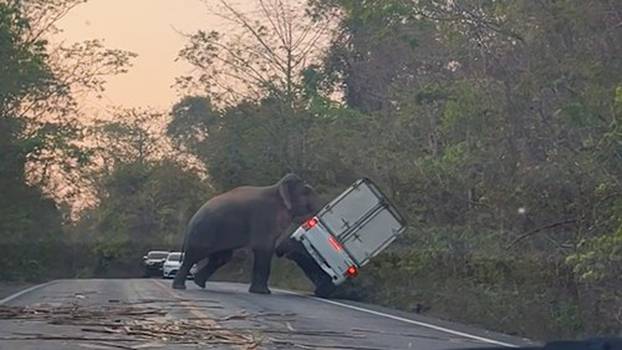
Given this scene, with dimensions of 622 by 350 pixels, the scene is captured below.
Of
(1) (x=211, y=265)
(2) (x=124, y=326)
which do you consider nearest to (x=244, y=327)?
(2) (x=124, y=326)

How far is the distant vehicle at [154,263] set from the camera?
53.2m

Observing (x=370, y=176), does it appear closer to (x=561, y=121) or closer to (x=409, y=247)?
(x=409, y=247)

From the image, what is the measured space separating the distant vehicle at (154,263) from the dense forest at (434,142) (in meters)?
3.88

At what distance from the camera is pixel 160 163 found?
233 feet

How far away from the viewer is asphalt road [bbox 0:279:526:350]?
13.6 metres

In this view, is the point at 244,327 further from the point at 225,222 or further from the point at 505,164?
the point at 225,222

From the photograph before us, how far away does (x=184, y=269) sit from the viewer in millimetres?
29641

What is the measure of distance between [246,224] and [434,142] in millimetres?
5700

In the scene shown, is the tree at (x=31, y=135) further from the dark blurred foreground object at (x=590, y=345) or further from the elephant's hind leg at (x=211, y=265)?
the dark blurred foreground object at (x=590, y=345)

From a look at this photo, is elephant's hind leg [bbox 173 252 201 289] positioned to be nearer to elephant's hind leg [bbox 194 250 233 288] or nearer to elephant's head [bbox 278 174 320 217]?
elephant's hind leg [bbox 194 250 233 288]

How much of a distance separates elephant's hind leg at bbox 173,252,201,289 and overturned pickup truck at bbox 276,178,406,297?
13.5 ft

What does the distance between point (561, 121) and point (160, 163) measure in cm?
5369

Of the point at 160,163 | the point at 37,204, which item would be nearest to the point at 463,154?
the point at 37,204

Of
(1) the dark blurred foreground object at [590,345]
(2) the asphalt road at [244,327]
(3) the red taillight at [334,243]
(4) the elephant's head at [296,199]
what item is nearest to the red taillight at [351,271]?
(3) the red taillight at [334,243]
